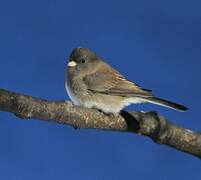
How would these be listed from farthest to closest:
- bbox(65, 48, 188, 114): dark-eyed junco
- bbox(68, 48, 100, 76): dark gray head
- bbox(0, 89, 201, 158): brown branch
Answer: bbox(68, 48, 100, 76): dark gray head < bbox(65, 48, 188, 114): dark-eyed junco < bbox(0, 89, 201, 158): brown branch

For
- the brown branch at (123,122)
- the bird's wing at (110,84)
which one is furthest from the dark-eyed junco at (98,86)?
the brown branch at (123,122)

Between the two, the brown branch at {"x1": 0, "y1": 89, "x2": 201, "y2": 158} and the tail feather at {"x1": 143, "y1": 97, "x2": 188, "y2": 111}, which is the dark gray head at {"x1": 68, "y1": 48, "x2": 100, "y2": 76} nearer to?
the tail feather at {"x1": 143, "y1": 97, "x2": 188, "y2": 111}

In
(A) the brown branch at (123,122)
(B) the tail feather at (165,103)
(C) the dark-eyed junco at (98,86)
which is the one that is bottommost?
(A) the brown branch at (123,122)

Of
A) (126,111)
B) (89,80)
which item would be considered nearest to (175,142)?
(126,111)

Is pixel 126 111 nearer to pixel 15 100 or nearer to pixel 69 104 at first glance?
pixel 69 104

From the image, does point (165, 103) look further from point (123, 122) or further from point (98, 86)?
point (98, 86)

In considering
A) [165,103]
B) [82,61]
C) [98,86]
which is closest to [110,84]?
[98,86]

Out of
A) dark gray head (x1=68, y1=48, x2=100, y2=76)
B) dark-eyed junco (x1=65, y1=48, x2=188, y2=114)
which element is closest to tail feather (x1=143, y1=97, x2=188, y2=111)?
dark-eyed junco (x1=65, y1=48, x2=188, y2=114)

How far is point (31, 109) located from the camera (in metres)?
1.04

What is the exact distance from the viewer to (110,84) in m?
1.60

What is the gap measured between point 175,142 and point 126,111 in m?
0.16

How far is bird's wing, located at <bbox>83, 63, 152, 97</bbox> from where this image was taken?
152 centimetres

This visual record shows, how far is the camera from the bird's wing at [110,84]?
152 cm

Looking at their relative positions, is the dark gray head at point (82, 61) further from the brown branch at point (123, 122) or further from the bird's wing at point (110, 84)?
the brown branch at point (123, 122)
